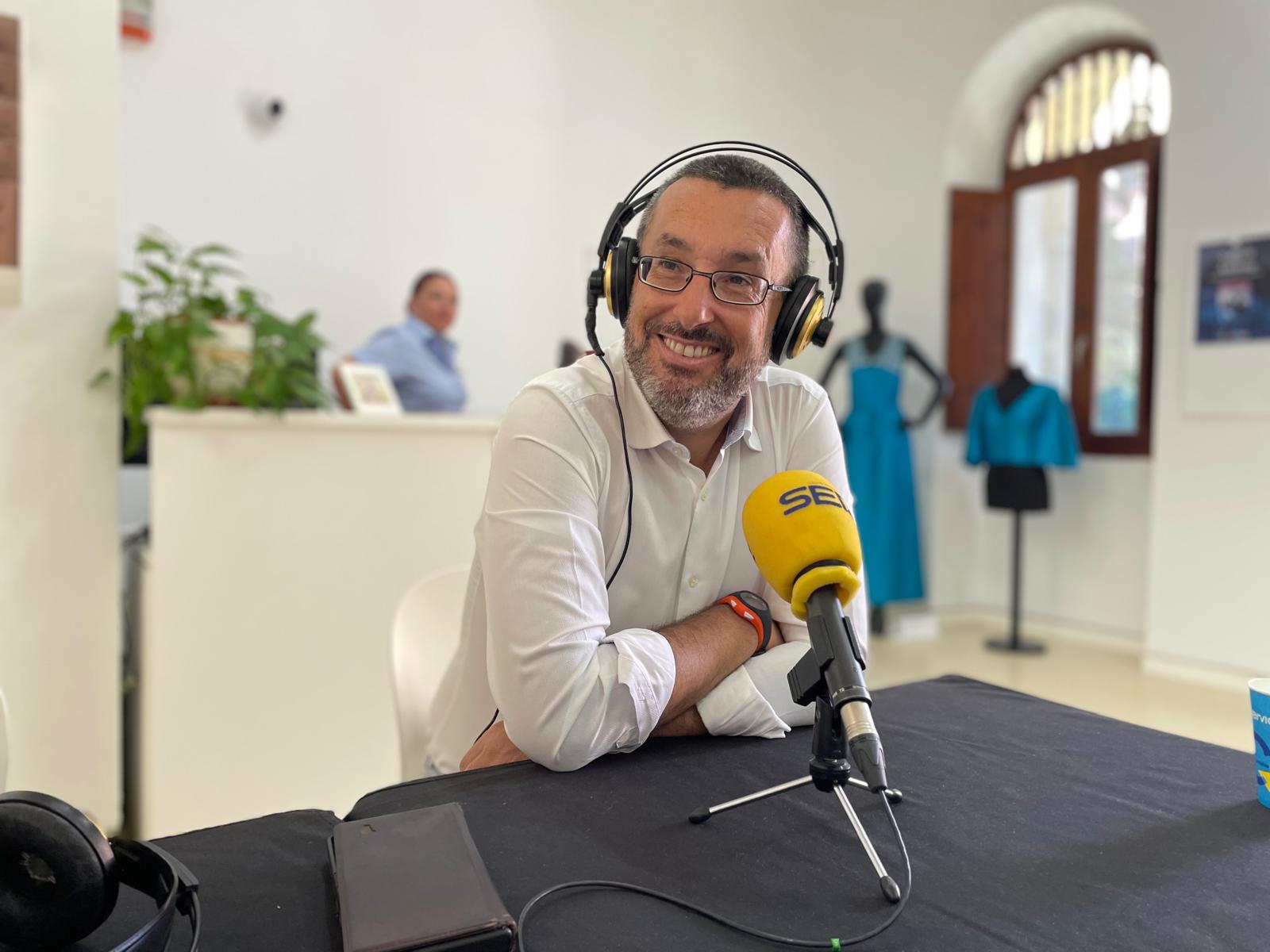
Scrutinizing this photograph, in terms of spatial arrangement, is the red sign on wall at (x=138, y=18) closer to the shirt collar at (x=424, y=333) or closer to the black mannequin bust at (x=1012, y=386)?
the shirt collar at (x=424, y=333)

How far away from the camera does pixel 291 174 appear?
4.77 m

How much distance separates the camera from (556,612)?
1143 mm

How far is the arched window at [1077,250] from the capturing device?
5.11m

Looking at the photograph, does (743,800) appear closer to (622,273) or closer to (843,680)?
(843,680)

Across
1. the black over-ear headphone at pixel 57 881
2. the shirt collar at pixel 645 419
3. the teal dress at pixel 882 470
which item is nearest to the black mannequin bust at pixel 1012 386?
the teal dress at pixel 882 470

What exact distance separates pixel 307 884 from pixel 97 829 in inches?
6.5

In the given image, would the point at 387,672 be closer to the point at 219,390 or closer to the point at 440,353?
the point at 219,390

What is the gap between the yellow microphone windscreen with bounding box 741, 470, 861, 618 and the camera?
2.83 ft

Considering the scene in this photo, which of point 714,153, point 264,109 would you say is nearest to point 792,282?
point 714,153

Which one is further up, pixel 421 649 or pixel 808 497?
pixel 808 497

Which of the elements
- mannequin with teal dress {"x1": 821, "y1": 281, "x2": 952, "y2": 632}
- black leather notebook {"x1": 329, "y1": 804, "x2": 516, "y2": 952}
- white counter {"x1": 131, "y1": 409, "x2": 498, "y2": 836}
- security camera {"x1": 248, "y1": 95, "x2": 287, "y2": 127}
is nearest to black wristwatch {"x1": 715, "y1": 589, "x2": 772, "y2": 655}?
black leather notebook {"x1": 329, "y1": 804, "x2": 516, "y2": 952}

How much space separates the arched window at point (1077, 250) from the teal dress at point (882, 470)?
761mm

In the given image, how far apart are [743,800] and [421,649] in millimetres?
876

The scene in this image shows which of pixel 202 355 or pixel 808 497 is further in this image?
pixel 202 355
